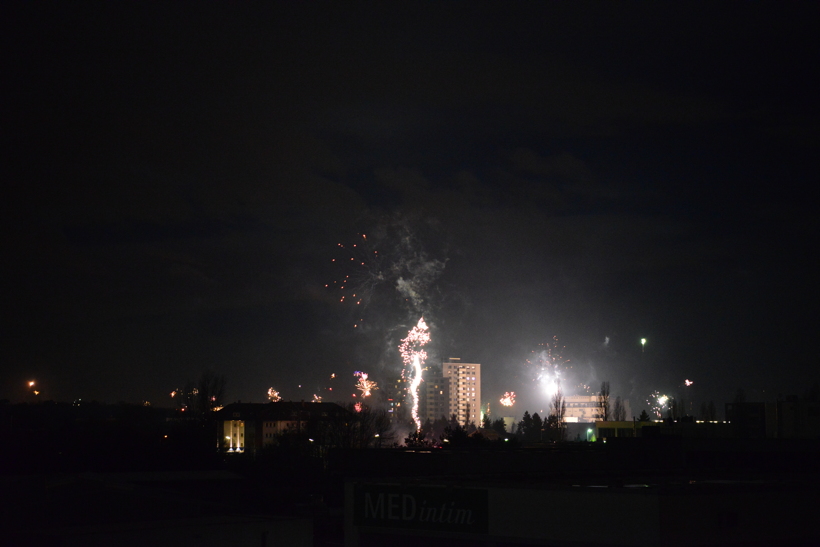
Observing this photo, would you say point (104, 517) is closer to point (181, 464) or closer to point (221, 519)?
point (221, 519)

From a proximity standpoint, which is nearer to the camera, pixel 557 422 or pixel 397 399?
pixel 557 422

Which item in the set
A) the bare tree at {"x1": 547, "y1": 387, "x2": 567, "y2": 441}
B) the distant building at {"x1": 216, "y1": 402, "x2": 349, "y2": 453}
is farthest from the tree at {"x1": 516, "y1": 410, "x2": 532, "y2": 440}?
the distant building at {"x1": 216, "y1": 402, "x2": 349, "y2": 453}

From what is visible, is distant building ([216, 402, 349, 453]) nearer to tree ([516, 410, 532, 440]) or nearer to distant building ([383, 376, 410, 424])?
distant building ([383, 376, 410, 424])

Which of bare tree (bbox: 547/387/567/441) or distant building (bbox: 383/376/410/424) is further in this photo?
distant building (bbox: 383/376/410/424)

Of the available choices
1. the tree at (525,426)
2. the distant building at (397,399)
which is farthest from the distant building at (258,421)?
the tree at (525,426)

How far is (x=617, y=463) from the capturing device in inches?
1556

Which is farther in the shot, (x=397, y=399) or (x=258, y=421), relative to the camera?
(x=397, y=399)

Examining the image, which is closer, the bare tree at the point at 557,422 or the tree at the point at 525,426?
the bare tree at the point at 557,422

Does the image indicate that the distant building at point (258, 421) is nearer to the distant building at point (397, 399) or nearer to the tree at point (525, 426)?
the distant building at point (397, 399)

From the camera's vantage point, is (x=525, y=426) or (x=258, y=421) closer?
(x=258, y=421)

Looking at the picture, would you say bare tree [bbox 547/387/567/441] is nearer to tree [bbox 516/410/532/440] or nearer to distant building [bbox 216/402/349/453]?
tree [bbox 516/410/532/440]

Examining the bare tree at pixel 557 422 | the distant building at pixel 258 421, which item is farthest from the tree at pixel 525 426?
the distant building at pixel 258 421

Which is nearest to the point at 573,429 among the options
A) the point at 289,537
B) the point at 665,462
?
the point at 665,462

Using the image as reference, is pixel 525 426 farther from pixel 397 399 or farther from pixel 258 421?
pixel 258 421
